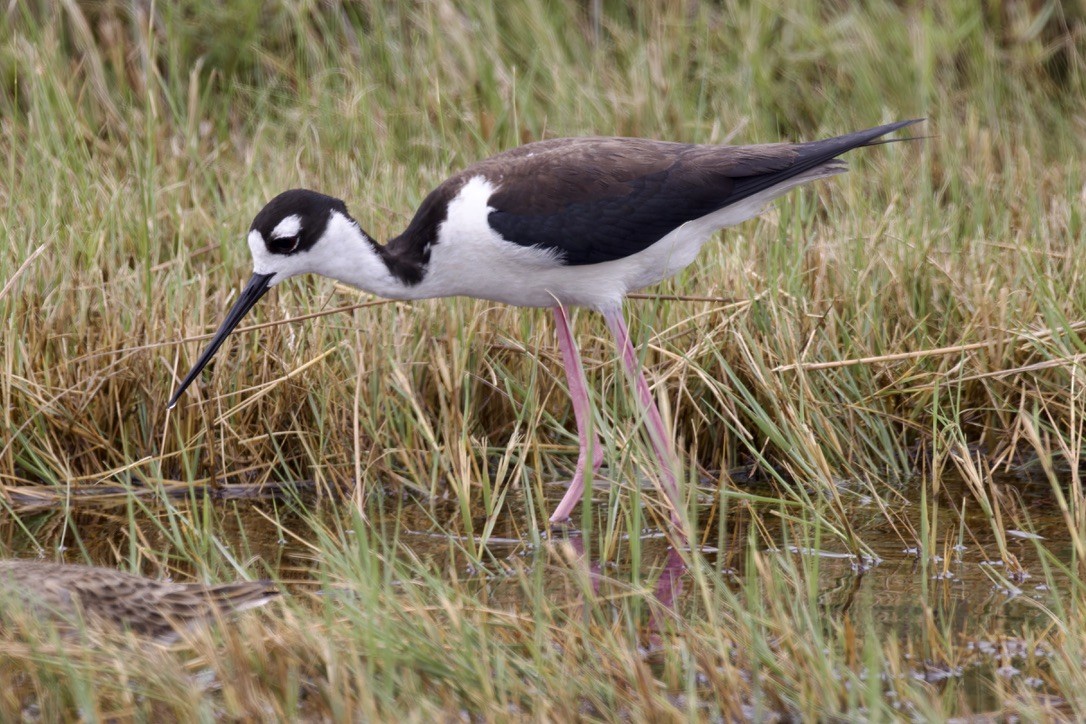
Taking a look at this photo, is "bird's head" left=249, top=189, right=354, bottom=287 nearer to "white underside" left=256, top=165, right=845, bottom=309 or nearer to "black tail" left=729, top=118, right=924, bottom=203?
"white underside" left=256, top=165, right=845, bottom=309

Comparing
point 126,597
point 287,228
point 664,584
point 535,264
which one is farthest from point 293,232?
point 664,584

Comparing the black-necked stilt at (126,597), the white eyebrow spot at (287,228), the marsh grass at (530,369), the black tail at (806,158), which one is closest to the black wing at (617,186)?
the black tail at (806,158)

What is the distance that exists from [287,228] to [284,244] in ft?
0.20

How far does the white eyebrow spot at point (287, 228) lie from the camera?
4.44 m

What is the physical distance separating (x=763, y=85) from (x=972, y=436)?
2.81 m

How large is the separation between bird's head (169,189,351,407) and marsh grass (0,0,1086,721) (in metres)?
0.30

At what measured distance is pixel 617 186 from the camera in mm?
4684

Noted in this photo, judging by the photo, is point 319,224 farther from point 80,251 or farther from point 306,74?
point 306,74

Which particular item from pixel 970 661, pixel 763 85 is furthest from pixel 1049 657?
pixel 763 85

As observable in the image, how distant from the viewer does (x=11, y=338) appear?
4781 mm

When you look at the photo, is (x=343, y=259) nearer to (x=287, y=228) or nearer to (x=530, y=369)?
(x=287, y=228)

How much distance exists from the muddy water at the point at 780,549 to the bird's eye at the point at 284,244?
30.7 inches

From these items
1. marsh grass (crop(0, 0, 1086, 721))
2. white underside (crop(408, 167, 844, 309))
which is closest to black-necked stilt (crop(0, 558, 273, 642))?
marsh grass (crop(0, 0, 1086, 721))

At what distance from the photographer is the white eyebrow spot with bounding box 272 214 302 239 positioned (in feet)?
14.6
